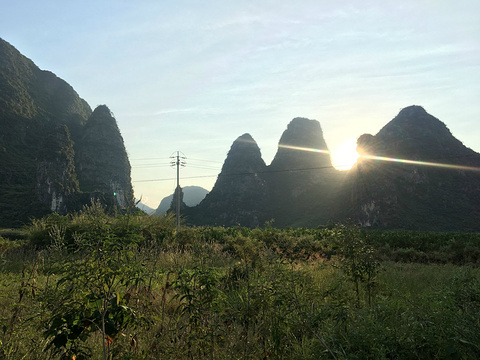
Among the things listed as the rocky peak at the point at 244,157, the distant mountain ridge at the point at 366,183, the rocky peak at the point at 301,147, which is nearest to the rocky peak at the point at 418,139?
the distant mountain ridge at the point at 366,183

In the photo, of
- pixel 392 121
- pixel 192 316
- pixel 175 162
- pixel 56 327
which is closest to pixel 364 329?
pixel 192 316

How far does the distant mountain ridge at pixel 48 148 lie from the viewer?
3381 inches

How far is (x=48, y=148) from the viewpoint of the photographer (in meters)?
91.6

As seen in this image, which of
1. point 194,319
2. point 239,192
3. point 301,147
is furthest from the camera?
point 301,147

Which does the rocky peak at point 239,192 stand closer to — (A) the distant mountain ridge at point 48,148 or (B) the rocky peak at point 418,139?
(A) the distant mountain ridge at point 48,148

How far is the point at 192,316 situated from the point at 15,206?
92.7 m

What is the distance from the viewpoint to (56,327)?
9.03 ft

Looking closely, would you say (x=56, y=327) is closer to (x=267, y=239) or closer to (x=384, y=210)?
(x=267, y=239)

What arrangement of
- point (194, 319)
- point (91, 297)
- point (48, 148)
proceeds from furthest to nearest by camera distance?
point (48, 148)
point (194, 319)
point (91, 297)

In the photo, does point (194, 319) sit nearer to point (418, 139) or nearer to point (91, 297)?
point (91, 297)

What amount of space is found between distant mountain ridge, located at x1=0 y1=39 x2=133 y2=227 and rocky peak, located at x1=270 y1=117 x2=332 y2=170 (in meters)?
60.3

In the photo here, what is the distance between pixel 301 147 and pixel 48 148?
86.5 meters

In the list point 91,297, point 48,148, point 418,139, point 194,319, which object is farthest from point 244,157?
point 91,297

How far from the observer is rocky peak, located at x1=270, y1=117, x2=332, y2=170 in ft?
407
